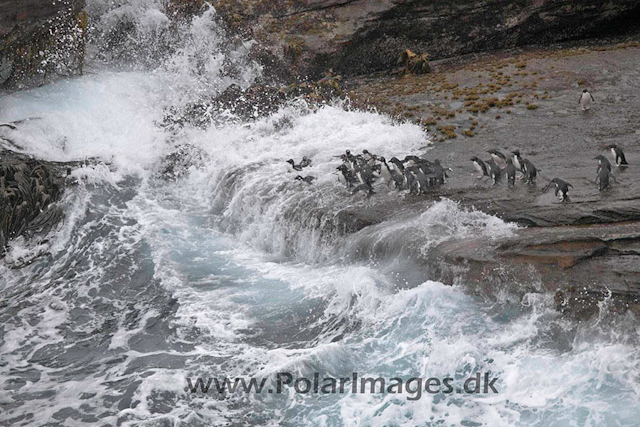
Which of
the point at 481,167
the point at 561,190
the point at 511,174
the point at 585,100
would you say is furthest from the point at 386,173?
the point at 585,100

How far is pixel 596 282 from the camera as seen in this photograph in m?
9.24

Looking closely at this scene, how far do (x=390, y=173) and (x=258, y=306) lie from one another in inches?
165

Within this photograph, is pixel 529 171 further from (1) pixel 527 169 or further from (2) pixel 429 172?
(2) pixel 429 172

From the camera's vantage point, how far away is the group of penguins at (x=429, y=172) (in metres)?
11.8

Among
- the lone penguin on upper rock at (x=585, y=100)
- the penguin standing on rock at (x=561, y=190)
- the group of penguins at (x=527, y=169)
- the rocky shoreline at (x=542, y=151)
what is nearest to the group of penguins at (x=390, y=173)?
the rocky shoreline at (x=542, y=151)

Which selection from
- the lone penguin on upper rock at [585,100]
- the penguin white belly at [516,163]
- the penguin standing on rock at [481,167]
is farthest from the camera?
the lone penguin on upper rock at [585,100]

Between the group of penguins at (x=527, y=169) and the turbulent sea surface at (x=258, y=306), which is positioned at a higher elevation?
the group of penguins at (x=527, y=169)

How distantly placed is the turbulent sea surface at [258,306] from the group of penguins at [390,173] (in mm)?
314

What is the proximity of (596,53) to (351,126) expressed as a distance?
826 centimetres

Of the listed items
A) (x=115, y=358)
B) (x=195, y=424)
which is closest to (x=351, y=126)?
(x=115, y=358)

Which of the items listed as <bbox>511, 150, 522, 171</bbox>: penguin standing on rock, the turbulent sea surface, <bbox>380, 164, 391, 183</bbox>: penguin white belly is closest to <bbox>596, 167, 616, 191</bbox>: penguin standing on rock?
<bbox>511, 150, 522, 171</bbox>: penguin standing on rock

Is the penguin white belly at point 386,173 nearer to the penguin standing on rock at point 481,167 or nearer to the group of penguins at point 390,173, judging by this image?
the group of penguins at point 390,173

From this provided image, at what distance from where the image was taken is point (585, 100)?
16219 mm

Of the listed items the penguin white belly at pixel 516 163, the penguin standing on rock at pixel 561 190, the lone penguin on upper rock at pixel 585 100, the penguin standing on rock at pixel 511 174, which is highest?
the lone penguin on upper rock at pixel 585 100
